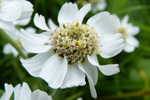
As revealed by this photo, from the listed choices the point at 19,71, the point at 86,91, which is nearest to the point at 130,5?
the point at 86,91

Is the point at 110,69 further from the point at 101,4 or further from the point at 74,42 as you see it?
the point at 101,4

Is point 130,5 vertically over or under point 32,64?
under

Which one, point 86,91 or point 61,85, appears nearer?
point 61,85

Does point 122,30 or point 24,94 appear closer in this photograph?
point 24,94

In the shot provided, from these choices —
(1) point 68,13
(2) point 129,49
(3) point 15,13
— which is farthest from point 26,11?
(2) point 129,49

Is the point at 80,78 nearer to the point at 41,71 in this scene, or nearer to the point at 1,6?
the point at 41,71

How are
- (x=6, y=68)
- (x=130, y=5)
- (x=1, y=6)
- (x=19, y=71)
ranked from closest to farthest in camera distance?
1. (x=1, y=6)
2. (x=19, y=71)
3. (x=6, y=68)
4. (x=130, y=5)
